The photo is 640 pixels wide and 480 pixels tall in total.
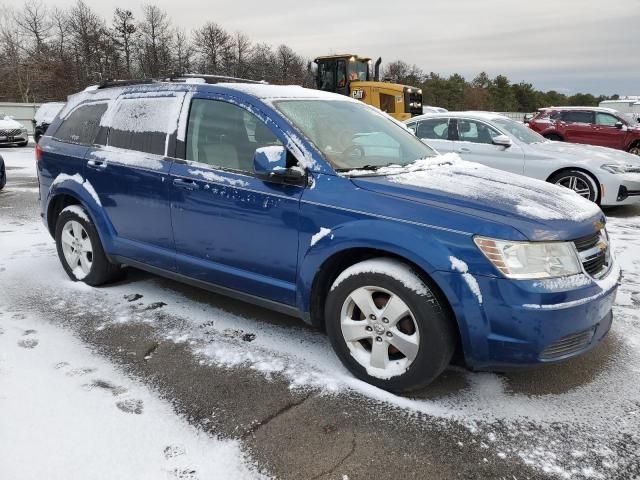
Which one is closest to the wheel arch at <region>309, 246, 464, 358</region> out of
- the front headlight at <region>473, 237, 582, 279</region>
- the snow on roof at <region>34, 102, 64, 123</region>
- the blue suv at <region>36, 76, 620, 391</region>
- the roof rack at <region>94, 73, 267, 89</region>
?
the blue suv at <region>36, 76, 620, 391</region>

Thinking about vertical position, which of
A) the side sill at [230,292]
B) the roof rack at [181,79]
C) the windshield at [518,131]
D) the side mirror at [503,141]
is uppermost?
the roof rack at [181,79]

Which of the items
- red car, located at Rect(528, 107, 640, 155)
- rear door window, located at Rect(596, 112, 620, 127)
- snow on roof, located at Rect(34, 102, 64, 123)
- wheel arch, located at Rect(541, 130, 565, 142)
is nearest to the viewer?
red car, located at Rect(528, 107, 640, 155)

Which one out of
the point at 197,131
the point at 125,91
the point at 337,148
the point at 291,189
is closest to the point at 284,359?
the point at 291,189

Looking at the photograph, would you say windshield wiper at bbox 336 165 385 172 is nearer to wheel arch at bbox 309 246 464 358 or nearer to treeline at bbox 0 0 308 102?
wheel arch at bbox 309 246 464 358

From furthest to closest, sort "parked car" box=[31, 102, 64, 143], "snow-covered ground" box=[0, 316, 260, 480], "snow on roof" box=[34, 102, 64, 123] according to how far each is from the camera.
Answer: "snow on roof" box=[34, 102, 64, 123] → "parked car" box=[31, 102, 64, 143] → "snow-covered ground" box=[0, 316, 260, 480]

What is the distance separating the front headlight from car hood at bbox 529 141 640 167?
631 centimetres

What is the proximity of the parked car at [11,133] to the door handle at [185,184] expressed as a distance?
17.4 metres

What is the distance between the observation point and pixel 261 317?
13.1 feet

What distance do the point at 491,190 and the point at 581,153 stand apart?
6266mm

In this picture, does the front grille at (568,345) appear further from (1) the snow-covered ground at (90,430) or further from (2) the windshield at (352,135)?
(1) the snow-covered ground at (90,430)

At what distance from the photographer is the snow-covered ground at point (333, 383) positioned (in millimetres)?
2459

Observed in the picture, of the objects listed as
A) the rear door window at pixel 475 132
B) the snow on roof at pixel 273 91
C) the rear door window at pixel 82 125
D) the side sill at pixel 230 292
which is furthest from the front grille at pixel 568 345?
the rear door window at pixel 475 132

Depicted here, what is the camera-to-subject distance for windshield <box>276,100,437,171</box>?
10.7ft

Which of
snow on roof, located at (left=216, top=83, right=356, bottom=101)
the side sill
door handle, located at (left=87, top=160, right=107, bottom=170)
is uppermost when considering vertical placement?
snow on roof, located at (left=216, top=83, right=356, bottom=101)
